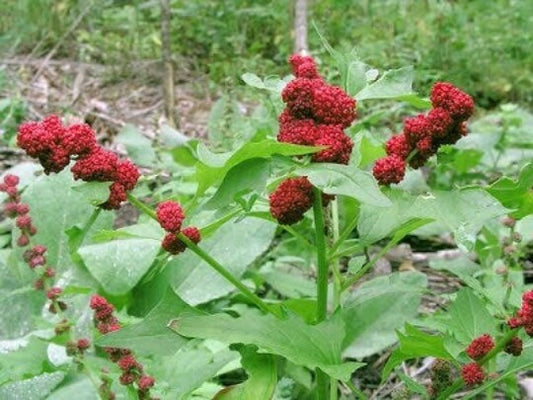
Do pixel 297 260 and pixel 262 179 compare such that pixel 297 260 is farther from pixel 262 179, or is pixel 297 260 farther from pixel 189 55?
pixel 189 55

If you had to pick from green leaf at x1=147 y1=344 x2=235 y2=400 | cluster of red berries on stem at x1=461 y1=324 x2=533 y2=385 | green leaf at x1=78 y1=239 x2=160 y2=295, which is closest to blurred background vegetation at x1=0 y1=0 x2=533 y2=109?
green leaf at x1=78 y1=239 x2=160 y2=295

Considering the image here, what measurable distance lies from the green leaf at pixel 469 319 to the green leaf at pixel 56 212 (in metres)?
1.48

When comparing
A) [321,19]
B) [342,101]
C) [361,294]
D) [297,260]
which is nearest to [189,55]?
[321,19]

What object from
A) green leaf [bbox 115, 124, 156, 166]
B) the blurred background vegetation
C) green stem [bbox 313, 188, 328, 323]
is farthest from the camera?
the blurred background vegetation

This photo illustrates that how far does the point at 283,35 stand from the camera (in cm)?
620

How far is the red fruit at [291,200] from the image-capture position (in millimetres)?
1387

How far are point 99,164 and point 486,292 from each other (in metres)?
0.86

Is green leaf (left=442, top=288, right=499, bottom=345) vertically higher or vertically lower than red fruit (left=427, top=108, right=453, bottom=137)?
lower

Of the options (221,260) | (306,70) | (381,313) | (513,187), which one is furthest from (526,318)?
(221,260)

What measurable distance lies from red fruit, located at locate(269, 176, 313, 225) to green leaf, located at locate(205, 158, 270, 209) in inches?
2.6

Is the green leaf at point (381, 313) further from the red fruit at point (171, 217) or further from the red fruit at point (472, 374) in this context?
the red fruit at point (171, 217)

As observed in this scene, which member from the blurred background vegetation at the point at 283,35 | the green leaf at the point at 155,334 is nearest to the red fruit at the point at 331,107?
the green leaf at the point at 155,334

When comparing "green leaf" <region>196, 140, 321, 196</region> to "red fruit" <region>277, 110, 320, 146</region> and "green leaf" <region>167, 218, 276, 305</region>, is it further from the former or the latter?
"green leaf" <region>167, 218, 276, 305</region>

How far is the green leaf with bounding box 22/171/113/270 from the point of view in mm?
2854
